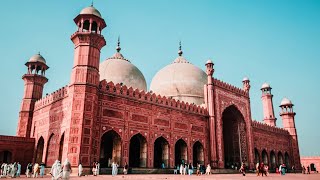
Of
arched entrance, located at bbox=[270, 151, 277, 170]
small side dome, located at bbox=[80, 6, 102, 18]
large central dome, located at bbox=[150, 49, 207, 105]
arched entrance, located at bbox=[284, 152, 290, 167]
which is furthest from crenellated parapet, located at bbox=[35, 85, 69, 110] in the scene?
arched entrance, located at bbox=[284, 152, 290, 167]

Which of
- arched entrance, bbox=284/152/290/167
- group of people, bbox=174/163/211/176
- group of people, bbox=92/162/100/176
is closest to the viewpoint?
group of people, bbox=92/162/100/176

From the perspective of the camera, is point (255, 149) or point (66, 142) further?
point (255, 149)

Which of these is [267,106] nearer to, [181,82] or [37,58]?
[181,82]

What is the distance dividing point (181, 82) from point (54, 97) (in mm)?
12026

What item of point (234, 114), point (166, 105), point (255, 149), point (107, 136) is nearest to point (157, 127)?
point (166, 105)

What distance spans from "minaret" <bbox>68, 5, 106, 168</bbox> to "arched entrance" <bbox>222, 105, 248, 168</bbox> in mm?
12090

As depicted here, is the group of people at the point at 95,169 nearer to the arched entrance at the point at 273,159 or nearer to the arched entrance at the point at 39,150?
the arched entrance at the point at 39,150

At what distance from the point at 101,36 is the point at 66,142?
5681 mm

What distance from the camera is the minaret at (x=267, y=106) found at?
28906 mm

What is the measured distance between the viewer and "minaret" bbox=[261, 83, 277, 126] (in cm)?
2891

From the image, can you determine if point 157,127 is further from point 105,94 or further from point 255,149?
point 255,149

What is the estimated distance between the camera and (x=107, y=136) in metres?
16.3

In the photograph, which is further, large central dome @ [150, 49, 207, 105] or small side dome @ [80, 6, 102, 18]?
large central dome @ [150, 49, 207, 105]

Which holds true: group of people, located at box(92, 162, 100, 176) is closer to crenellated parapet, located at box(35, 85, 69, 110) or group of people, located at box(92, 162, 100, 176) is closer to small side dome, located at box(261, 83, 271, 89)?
crenellated parapet, located at box(35, 85, 69, 110)
